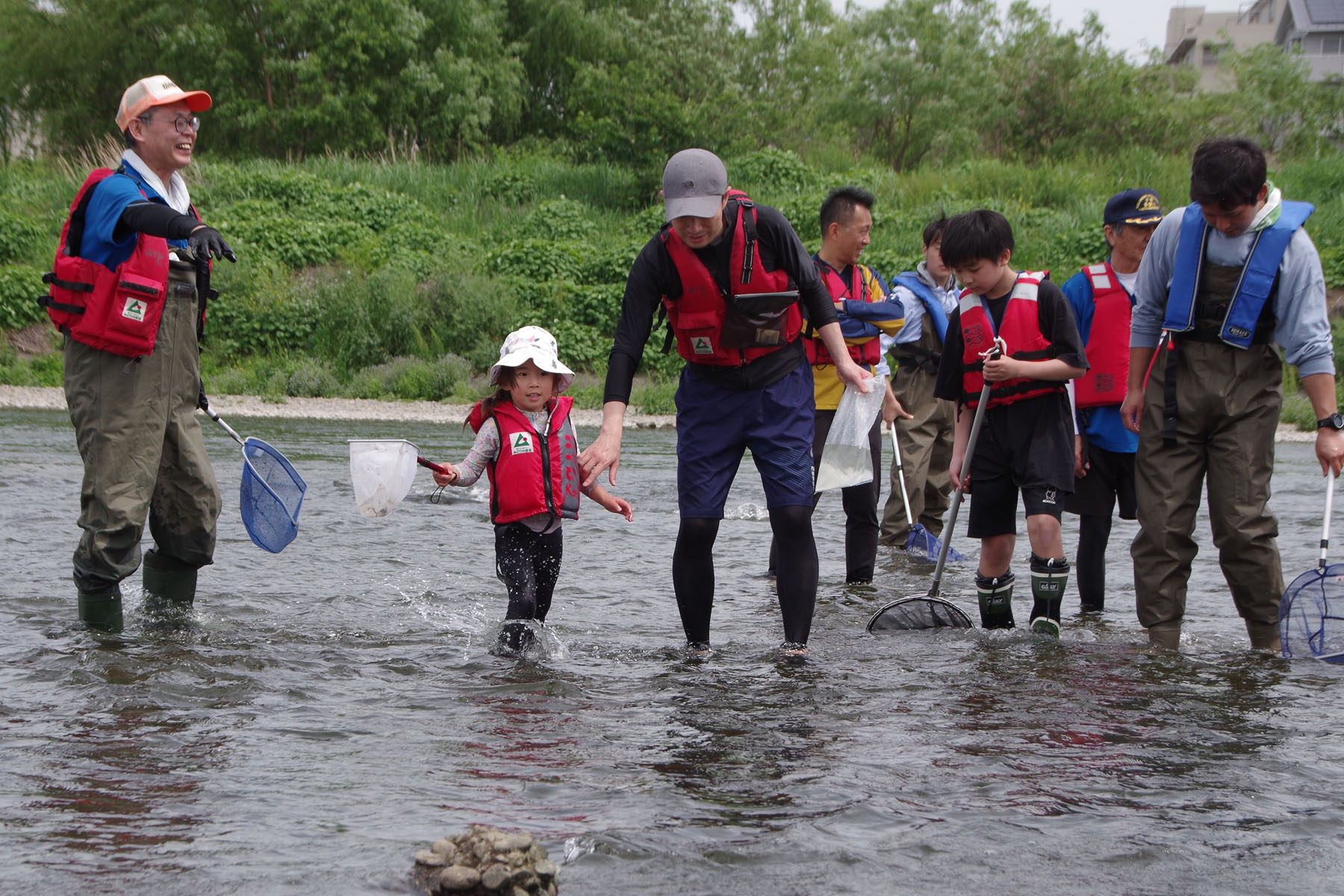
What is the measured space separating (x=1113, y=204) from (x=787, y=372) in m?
2.09

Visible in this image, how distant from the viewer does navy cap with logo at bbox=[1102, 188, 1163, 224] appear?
6273 millimetres

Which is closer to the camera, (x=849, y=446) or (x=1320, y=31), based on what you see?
(x=849, y=446)

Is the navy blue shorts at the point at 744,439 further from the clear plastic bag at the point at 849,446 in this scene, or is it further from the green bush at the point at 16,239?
the green bush at the point at 16,239

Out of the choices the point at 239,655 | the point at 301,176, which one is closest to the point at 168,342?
the point at 239,655

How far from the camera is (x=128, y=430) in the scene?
511 cm

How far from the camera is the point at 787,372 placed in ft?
17.4

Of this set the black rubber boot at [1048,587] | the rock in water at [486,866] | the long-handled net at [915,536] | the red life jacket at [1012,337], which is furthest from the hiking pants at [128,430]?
the long-handled net at [915,536]

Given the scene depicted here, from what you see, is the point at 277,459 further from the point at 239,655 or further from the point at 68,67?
the point at 68,67

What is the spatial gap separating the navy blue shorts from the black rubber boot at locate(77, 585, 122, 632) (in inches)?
88.4

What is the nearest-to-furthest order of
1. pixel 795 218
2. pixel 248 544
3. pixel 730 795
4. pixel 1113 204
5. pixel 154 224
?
pixel 730 795 < pixel 154 224 < pixel 1113 204 < pixel 248 544 < pixel 795 218

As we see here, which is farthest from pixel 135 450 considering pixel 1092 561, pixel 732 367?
pixel 1092 561

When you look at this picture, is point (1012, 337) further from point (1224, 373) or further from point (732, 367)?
point (732, 367)

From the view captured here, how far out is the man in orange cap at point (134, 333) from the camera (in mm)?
4957

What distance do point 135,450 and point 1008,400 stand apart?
11.5 feet
